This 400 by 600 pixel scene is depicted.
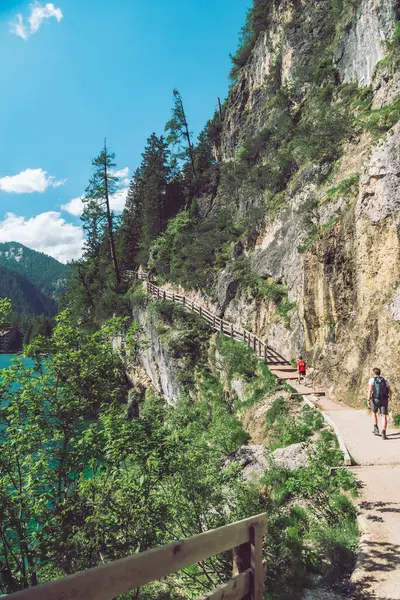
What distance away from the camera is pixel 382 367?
428 inches

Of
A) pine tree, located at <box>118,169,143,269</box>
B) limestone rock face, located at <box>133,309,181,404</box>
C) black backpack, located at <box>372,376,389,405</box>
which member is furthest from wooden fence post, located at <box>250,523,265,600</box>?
pine tree, located at <box>118,169,143,269</box>

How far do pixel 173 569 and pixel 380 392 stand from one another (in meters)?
8.17

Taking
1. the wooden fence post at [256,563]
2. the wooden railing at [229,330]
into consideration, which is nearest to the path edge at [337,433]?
the wooden fence post at [256,563]

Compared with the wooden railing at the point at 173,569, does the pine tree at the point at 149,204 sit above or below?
above

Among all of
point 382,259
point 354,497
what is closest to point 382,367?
point 382,259

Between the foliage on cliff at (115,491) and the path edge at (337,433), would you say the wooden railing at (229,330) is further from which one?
the foliage on cliff at (115,491)

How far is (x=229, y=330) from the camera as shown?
893 inches

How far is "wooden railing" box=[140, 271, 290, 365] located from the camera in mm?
18513

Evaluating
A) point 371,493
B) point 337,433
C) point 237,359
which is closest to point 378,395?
point 337,433

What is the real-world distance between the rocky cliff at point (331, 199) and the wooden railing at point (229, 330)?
0.80 meters

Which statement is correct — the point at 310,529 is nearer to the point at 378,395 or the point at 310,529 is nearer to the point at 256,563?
the point at 256,563

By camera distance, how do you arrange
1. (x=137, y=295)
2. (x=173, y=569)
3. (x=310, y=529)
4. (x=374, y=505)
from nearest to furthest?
1. (x=173, y=569)
2. (x=374, y=505)
3. (x=310, y=529)
4. (x=137, y=295)

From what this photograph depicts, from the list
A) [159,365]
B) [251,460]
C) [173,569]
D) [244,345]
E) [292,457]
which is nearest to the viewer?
[173,569]

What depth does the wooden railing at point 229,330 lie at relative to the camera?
60.7 feet
